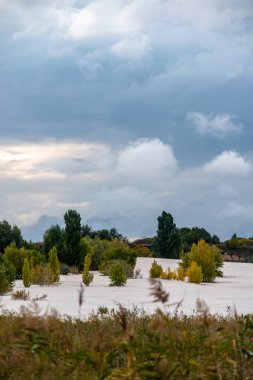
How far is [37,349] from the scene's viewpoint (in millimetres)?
3451

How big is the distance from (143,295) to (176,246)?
2116 centimetres

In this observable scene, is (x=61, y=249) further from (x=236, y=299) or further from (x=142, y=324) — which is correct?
(x=142, y=324)

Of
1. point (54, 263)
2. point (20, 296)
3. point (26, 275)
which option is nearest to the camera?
point (20, 296)

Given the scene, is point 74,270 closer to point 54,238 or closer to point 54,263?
point 54,238

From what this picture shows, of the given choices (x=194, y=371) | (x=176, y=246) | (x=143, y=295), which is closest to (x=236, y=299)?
(x=143, y=295)

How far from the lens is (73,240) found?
2780 cm

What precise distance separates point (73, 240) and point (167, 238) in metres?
10.5

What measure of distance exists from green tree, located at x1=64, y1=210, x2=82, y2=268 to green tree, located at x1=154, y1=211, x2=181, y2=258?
9501mm

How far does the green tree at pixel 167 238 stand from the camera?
36.5 m

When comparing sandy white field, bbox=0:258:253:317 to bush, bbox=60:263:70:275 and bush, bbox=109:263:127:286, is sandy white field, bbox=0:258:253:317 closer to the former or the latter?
bush, bbox=109:263:127:286

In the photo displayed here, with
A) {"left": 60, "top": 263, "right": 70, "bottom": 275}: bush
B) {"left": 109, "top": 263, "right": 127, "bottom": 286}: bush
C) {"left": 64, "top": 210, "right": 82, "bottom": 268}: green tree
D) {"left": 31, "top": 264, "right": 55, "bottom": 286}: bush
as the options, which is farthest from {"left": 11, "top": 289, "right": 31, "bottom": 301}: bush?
{"left": 64, "top": 210, "right": 82, "bottom": 268}: green tree

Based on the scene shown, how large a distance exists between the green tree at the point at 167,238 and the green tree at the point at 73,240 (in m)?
9.50

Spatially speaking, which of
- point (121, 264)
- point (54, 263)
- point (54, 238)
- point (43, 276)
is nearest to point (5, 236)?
point (54, 238)

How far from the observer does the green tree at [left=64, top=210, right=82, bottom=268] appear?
91.0 ft
